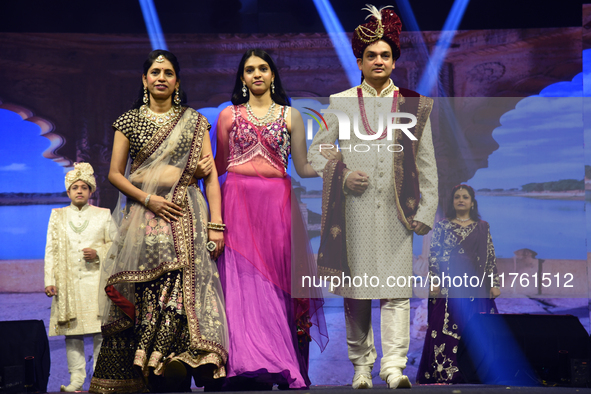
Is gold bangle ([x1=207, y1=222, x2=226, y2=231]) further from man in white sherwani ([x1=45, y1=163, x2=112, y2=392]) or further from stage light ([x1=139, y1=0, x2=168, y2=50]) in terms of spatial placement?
stage light ([x1=139, y1=0, x2=168, y2=50])

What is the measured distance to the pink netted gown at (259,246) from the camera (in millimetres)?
3115

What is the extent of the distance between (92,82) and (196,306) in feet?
9.88

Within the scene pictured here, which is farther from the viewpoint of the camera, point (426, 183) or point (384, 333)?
point (426, 183)

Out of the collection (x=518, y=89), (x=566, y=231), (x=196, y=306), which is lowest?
(x=196, y=306)

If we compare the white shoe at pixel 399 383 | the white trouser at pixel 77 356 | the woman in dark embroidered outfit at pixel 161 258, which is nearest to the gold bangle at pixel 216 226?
the woman in dark embroidered outfit at pixel 161 258

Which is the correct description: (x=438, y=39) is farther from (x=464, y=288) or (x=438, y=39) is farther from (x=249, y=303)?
(x=249, y=303)

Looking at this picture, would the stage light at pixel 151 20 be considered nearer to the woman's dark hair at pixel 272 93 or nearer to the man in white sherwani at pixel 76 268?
the man in white sherwani at pixel 76 268

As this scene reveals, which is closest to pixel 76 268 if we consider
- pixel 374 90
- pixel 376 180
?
pixel 376 180

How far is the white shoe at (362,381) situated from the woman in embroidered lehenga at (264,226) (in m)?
0.26

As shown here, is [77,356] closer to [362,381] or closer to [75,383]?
[75,383]

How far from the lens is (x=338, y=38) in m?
5.13

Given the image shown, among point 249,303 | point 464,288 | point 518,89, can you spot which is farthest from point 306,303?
point 518,89

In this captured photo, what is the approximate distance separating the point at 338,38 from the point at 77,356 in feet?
9.86

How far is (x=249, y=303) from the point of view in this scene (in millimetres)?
3176
